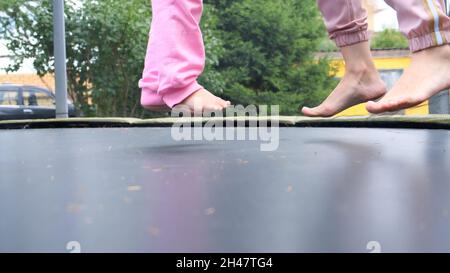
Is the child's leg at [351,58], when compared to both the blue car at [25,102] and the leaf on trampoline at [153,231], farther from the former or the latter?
the blue car at [25,102]

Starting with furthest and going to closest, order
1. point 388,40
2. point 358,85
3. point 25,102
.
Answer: point 388,40 < point 25,102 < point 358,85

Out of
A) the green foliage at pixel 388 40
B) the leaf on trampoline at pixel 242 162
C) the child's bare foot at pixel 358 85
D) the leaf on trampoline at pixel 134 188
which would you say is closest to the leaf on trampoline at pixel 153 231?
the leaf on trampoline at pixel 134 188

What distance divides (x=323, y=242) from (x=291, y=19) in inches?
286

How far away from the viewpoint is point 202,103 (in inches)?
44.5

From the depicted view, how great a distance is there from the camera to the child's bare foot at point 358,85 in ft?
4.21

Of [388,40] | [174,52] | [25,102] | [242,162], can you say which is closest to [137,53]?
[25,102]

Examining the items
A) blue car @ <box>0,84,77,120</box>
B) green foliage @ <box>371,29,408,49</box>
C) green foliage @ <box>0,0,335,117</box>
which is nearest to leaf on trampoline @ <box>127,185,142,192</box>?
green foliage @ <box>0,0,335,117</box>

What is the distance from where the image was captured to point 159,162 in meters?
0.74

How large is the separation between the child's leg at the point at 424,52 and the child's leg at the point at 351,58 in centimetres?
20

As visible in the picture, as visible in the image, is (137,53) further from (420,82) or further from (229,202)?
(229,202)

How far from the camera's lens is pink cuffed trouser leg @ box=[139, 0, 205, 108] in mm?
1162

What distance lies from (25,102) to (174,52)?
4.62 m

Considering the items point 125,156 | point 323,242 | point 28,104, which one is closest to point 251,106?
point 28,104
